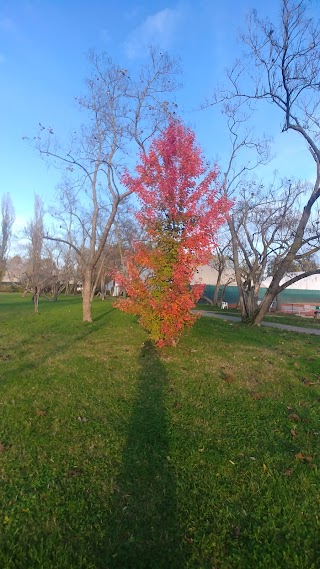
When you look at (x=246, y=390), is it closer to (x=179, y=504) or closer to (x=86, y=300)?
(x=179, y=504)

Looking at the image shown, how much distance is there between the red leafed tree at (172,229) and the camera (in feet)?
25.6

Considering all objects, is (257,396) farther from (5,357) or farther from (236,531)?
(5,357)

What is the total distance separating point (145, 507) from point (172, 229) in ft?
19.6

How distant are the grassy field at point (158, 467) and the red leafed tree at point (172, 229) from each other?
4.72 feet

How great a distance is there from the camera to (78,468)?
3312mm

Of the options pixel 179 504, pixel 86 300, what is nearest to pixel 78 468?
pixel 179 504

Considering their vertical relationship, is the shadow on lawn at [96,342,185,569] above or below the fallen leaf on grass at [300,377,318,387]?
below

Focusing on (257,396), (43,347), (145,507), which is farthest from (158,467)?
(43,347)

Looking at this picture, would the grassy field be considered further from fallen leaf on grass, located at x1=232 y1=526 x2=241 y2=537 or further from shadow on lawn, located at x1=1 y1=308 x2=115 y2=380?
shadow on lawn, located at x1=1 y1=308 x2=115 y2=380

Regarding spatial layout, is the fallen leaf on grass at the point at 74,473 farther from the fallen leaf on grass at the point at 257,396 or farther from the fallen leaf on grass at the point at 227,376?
the fallen leaf on grass at the point at 227,376

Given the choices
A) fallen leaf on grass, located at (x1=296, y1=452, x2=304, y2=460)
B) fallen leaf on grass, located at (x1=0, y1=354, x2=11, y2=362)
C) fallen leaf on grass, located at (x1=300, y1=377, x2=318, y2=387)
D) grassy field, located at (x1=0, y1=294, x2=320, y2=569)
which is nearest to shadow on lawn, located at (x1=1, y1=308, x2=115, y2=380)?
fallen leaf on grass, located at (x1=0, y1=354, x2=11, y2=362)

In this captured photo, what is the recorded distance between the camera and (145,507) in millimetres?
2760

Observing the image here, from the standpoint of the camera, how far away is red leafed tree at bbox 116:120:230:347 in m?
7.82

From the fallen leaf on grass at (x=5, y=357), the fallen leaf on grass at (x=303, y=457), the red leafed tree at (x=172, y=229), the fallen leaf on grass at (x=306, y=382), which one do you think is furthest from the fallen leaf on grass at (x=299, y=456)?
the fallen leaf on grass at (x=5, y=357)
